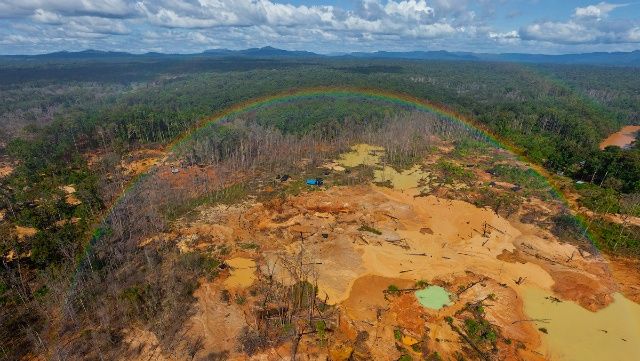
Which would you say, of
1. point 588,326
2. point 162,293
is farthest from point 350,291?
point 588,326

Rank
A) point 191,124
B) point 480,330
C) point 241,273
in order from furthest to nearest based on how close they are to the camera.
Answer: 1. point 191,124
2. point 241,273
3. point 480,330

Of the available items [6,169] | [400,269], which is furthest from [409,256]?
[6,169]

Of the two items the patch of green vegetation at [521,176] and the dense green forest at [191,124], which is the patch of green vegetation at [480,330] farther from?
the patch of green vegetation at [521,176]

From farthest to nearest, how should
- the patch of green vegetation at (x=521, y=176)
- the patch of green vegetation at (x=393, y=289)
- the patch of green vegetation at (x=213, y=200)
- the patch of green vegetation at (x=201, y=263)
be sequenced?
the patch of green vegetation at (x=521, y=176)
the patch of green vegetation at (x=213, y=200)
the patch of green vegetation at (x=201, y=263)
the patch of green vegetation at (x=393, y=289)

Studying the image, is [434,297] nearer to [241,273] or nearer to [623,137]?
[241,273]

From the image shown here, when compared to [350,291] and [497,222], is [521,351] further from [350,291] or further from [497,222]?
[497,222]

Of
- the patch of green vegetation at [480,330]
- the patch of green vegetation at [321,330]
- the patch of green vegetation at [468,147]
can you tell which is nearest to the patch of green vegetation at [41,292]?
the patch of green vegetation at [321,330]
